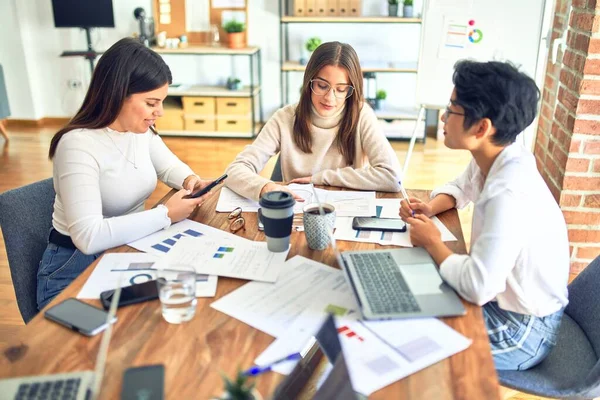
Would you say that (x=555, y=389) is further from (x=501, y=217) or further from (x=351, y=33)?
(x=351, y=33)

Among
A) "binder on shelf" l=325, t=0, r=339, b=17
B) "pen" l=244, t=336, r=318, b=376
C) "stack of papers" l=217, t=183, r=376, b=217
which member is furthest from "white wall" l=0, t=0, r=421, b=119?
"pen" l=244, t=336, r=318, b=376

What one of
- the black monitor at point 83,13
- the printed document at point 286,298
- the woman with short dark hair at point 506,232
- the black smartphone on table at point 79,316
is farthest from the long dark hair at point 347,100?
the black monitor at point 83,13

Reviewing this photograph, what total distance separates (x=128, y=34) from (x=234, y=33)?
101cm

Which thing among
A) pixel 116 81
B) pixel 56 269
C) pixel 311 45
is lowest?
pixel 56 269

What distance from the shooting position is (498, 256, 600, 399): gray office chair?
4.20 ft

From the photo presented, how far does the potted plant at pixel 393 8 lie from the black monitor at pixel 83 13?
7.25 ft

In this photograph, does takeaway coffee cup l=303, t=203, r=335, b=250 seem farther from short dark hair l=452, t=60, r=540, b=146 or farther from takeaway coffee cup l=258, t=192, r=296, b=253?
short dark hair l=452, t=60, r=540, b=146

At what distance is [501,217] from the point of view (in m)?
1.19

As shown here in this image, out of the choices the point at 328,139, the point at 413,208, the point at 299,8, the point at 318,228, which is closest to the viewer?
the point at 318,228

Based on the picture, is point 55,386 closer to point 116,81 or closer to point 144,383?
point 144,383

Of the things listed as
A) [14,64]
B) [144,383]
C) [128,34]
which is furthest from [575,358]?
[14,64]

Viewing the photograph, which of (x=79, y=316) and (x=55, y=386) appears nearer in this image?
(x=55, y=386)

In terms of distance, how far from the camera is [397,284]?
1.21 m

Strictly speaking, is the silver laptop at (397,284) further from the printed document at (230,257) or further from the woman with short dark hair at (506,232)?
the printed document at (230,257)
